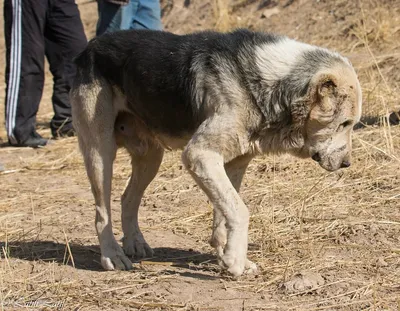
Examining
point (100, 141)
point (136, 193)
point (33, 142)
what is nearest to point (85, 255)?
point (136, 193)

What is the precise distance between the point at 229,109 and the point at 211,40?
0.59m

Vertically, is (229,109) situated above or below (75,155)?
above

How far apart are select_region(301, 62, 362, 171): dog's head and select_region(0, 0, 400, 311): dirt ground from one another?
2.38 feet

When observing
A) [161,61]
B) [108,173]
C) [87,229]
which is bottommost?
[87,229]

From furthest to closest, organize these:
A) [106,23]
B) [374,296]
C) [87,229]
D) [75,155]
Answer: [106,23], [75,155], [87,229], [374,296]

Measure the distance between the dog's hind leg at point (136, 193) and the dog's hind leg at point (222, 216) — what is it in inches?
26.3

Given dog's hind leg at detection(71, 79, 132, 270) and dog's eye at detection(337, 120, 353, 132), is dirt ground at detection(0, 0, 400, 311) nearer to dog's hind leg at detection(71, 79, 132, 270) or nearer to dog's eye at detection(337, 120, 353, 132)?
dog's hind leg at detection(71, 79, 132, 270)

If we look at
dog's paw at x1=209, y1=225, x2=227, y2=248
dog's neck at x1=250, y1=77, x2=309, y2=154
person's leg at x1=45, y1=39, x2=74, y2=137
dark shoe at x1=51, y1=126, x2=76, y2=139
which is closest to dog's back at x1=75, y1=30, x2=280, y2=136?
dog's neck at x1=250, y1=77, x2=309, y2=154

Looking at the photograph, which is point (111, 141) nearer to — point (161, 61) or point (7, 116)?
point (161, 61)

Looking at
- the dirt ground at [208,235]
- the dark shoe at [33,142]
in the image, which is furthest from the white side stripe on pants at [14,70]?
the dirt ground at [208,235]

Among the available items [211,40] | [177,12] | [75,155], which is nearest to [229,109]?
[211,40]

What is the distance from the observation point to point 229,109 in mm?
5090

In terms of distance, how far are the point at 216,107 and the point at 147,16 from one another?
16.6 ft

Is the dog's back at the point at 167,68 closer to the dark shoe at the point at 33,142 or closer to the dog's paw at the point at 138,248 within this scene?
the dog's paw at the point at 138,248
